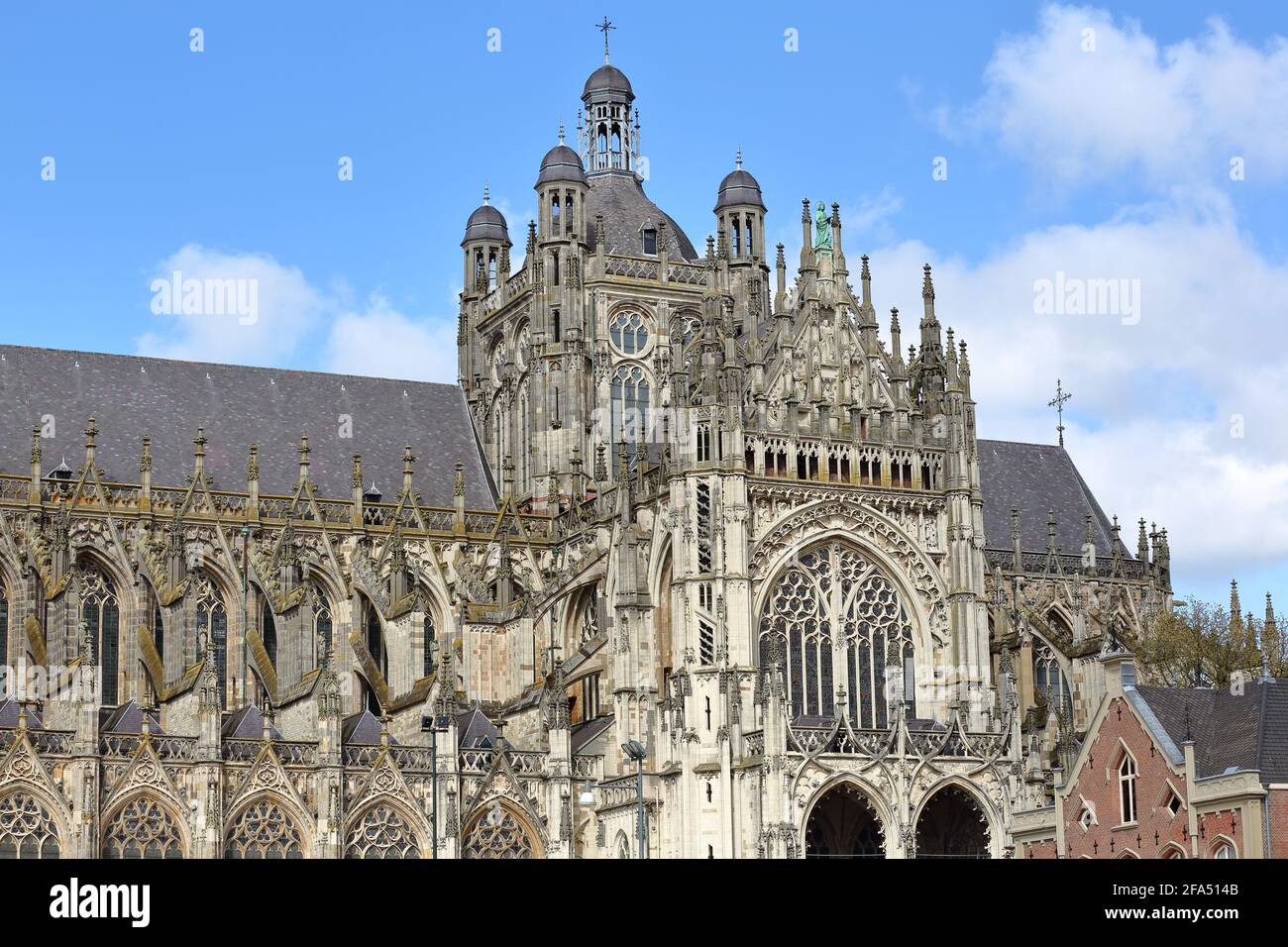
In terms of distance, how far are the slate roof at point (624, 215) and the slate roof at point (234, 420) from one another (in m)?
9.39

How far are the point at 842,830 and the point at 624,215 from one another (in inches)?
1194

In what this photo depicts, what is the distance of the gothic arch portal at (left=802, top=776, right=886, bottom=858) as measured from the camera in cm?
6744

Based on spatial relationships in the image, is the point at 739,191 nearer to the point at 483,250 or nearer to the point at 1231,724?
the point at 483,250

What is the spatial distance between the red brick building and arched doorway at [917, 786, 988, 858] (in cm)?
747

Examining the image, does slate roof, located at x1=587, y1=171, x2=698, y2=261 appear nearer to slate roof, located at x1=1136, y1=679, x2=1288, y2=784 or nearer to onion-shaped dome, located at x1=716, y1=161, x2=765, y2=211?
onion-shaped dome, located at x1=716, y1=161, x2=765, y2=211

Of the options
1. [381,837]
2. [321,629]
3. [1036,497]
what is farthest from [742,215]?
[381,837]

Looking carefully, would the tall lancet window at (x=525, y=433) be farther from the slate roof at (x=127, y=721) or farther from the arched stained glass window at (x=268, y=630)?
the slate roof at (x=127, y=721)

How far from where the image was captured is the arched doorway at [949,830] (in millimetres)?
68062

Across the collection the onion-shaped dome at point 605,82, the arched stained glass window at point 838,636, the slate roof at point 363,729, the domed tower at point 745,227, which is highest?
the onion-shaped dome at point 605,82

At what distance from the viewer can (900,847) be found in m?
64.4

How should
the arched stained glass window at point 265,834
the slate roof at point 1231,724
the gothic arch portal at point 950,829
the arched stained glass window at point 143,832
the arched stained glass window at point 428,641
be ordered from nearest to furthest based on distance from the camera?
1. the slate roof at point 1231,724
2. the arched stained glass window at point 143,832
3. the arched stained glass window at point 265,834
4. the gothic arch portal at point 950,829
5. the arched stained glass window at point 428,641

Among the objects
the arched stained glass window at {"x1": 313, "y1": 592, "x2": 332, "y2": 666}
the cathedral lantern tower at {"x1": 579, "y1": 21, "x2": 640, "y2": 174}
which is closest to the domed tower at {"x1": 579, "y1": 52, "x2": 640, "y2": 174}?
the cathedral lantern tower at {"x1": 579, "y1": 21, "x2": 640, "y2": 174}

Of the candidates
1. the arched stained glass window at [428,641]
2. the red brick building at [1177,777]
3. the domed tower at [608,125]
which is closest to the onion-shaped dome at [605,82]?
the domed tower at [608,125]

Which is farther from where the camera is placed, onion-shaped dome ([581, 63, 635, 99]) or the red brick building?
onion-shaped dome ([581, 63, 635, 99])
